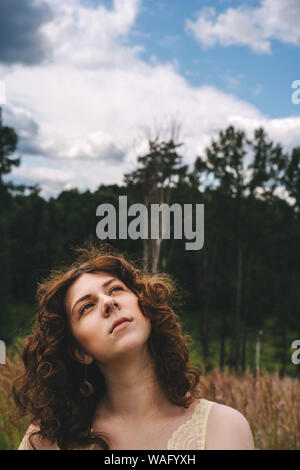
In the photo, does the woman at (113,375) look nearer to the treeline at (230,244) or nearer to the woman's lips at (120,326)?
the woman's lips at (120,326)

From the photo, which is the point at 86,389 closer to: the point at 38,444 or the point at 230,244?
the point at 38,444

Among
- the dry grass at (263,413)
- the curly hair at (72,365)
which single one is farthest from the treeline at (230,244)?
the curly hair at (72,365)

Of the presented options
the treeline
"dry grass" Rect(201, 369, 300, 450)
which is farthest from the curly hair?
the treeline

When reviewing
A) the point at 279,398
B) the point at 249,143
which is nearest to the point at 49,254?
the point at 249,143

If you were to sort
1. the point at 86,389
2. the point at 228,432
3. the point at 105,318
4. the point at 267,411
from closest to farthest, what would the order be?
the point at 228,432 → the point at 105,318 → the point at 86,389 → the point at 267,411

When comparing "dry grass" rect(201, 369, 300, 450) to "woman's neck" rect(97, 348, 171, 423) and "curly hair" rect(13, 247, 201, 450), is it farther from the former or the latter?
"woman's neck" rect(97, 348, 171, 423)

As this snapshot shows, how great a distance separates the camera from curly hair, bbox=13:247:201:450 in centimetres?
148

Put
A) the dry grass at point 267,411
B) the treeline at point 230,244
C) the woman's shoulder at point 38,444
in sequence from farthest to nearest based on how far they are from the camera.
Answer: the treeline at point 230,244
the dry grass at point 267,411
the woman's shoulder at point 38,444

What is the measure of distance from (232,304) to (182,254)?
4.63 metres

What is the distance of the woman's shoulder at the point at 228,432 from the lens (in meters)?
1.31

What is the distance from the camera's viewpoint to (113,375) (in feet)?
4.83

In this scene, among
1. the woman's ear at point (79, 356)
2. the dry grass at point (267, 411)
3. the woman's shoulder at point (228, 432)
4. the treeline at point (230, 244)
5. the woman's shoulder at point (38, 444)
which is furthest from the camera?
the treeline at point (230, 244)

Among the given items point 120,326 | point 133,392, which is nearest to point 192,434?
point 133,392

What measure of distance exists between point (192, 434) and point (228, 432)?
4.0 inches
